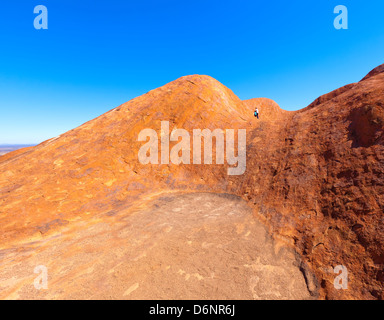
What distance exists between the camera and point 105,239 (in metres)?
6.71

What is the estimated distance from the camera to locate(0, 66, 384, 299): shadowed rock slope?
5.71 metres

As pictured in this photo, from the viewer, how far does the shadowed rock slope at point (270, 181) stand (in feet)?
18.7

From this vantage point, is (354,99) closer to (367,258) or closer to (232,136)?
(232,136)

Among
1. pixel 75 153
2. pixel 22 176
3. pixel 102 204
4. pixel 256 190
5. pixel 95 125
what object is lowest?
pixel 102 204

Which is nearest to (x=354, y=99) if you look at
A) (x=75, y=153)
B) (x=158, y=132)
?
(x=158, y=132)

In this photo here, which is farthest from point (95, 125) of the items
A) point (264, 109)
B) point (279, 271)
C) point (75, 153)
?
point (264, 109)

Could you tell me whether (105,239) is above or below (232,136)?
below

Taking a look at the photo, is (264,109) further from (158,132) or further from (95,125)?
(95,125)

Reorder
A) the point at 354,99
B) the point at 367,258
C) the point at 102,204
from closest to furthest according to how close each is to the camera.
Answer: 1. the point at 367,258
2. the point at 102,204
3. the point at 354,99

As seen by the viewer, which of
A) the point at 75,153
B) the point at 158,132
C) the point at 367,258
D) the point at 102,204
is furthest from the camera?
the point at 158,132

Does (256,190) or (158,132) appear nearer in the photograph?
(256,190)

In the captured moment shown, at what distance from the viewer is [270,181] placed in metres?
9.86

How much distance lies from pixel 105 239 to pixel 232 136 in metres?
11.2
